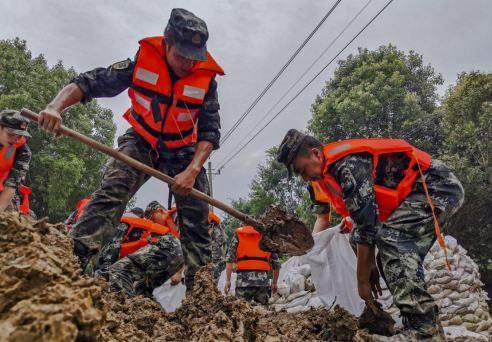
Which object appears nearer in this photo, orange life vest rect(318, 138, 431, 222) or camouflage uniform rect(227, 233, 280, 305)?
orange life vest rect(318, 138, 431, 222)

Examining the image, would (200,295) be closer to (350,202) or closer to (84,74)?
(350,202)

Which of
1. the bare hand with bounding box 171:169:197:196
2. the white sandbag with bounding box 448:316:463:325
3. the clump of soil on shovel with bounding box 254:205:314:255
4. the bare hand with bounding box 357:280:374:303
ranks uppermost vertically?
the bare hand with bounding box 171:169:197:196

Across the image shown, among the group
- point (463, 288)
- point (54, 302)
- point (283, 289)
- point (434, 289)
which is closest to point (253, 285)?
point (283, 289)

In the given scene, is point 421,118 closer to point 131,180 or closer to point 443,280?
point 443,280

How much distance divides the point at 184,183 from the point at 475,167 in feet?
41.0

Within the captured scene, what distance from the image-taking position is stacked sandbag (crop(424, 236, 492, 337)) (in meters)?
6.32

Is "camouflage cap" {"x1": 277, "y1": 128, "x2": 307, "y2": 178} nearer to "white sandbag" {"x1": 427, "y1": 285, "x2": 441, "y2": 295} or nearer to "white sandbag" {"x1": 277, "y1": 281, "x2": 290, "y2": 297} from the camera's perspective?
"white sandbag" {"x1": 427, "y1": 285, "x2": 441, "y2": 295}

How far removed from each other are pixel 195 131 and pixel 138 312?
1.58 m

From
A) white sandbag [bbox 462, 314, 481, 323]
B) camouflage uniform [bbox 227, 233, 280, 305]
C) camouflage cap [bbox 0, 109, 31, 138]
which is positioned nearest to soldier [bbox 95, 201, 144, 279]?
camouflage cap [bbox 0, 109, 31, 138]

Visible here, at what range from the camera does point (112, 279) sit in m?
3.78

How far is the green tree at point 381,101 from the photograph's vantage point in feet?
57.8

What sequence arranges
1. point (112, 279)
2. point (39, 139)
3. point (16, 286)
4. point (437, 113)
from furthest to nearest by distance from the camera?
1. point (39, 139)
2. point (437, 113)
3. point (112, 279)
4. point (16, 286)

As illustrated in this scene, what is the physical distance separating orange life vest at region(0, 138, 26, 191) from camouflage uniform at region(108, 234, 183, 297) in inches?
73.8

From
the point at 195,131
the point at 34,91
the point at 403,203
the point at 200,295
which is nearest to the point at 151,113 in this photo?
the point at 195,131
